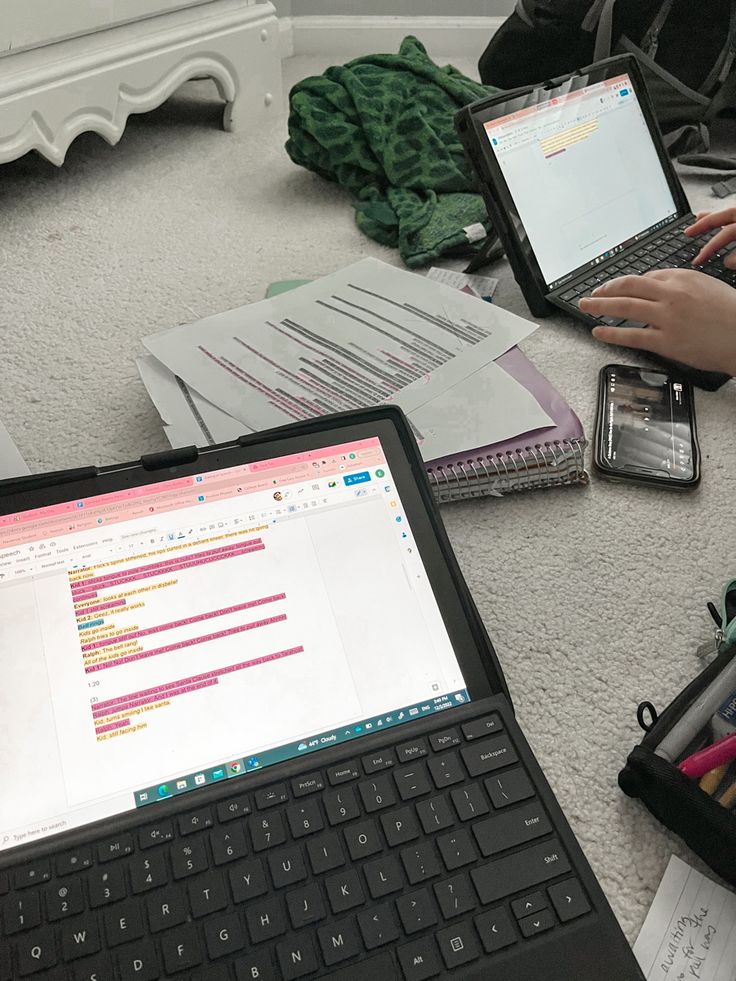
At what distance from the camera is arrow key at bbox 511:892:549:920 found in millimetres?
350

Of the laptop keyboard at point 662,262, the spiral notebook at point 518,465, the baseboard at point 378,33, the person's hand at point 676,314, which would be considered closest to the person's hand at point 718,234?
the laptop keyboard at point 662,262

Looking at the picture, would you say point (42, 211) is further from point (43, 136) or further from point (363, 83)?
point (363, 83)

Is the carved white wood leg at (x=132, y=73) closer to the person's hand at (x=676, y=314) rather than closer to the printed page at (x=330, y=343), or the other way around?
the printed page at (x=330, y=343)

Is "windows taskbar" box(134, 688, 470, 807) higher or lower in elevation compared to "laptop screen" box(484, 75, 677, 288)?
lower

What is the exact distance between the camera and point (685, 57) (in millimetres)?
1146

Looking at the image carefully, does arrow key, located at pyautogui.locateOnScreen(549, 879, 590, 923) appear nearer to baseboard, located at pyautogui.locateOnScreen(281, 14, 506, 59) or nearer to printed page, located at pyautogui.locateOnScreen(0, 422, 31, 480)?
printed page, located at pyautogui.locateOnScreen(0, 422, 31, 480)

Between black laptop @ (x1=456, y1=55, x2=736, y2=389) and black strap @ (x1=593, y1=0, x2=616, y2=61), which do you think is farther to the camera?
black strap @ (x1=593, y1=0, x2=616, y2=61)

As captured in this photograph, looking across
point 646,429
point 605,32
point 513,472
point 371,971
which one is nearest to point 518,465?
point 513,472

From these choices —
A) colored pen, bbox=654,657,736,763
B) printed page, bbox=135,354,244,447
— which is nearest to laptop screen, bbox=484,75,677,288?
printed page, bbox=135,354,244,447

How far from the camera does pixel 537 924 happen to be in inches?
13.7

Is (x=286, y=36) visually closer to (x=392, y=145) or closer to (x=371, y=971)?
(x=392, y=145)

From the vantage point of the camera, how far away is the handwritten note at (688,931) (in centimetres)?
37

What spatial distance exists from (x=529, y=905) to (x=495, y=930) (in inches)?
0.7

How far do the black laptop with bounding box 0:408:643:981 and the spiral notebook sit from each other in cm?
14
